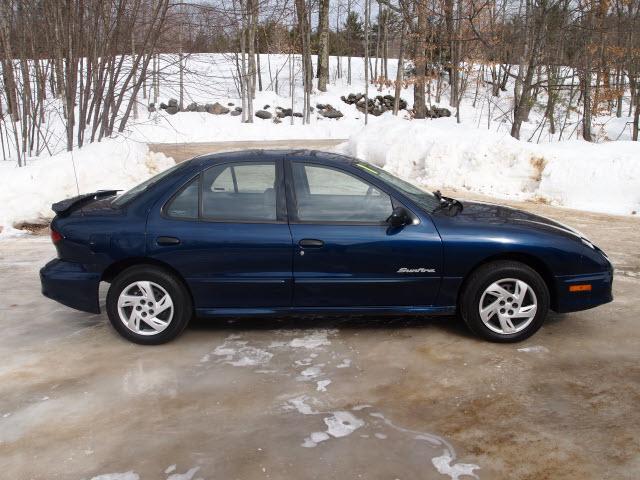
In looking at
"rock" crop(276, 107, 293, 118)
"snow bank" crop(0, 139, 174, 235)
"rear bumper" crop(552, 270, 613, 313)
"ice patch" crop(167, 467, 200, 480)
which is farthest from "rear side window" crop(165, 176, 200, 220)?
"rock" crop(276, 107, 293, 118)

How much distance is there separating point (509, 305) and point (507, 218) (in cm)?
74

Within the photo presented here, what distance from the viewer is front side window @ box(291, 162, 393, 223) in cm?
469

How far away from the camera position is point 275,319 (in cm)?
530

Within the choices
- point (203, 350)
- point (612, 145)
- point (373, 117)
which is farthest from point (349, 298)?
point (373, 117)

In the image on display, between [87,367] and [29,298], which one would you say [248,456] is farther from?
[29,298]

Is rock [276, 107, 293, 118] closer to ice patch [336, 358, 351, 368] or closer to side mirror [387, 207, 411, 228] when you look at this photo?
side mirror [387, 207, 411, 228]

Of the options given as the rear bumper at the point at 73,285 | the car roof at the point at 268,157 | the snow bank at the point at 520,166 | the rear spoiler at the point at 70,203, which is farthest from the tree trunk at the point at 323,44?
the rear bumper at the point at 73,285

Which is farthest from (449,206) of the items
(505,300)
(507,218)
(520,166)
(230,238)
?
(520,166)

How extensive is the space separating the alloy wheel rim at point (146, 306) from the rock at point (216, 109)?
102ft

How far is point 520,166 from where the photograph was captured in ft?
40.7

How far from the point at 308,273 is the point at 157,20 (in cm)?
1070

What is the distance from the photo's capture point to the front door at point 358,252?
4.59m

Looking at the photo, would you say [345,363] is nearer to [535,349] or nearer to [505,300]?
[505,300]

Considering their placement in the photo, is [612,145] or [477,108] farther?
[477,108]
